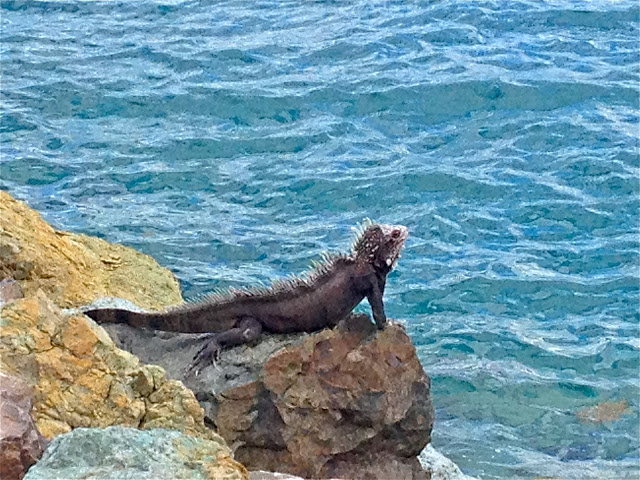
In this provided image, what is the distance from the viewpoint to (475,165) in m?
10.0

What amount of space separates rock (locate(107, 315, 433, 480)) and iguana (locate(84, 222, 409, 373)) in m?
0.14

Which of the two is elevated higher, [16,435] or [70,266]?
[16,435]

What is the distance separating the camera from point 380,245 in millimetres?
4789

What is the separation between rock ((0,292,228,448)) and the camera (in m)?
3.71

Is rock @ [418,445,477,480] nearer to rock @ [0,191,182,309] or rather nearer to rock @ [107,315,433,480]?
rock @ [107,315,433,480]

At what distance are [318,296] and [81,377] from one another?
134 centimetres

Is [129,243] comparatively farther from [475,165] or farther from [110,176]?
[475,165]

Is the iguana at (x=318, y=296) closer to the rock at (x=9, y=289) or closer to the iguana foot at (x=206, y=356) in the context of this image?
the iguana foot at (x=206, y=356)

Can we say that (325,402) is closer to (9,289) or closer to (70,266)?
(9,289)

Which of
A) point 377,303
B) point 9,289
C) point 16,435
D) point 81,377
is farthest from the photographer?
point 9,289

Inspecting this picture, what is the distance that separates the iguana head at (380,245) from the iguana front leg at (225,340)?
577mm

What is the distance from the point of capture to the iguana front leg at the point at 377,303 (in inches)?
185

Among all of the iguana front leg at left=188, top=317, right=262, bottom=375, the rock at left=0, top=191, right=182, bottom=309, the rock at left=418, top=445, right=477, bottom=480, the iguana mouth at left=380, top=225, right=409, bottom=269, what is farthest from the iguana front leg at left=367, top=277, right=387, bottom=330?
the rock at left=0, top=191, right=182, bottom=309

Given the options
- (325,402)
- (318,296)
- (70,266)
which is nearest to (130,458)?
(325,402)
